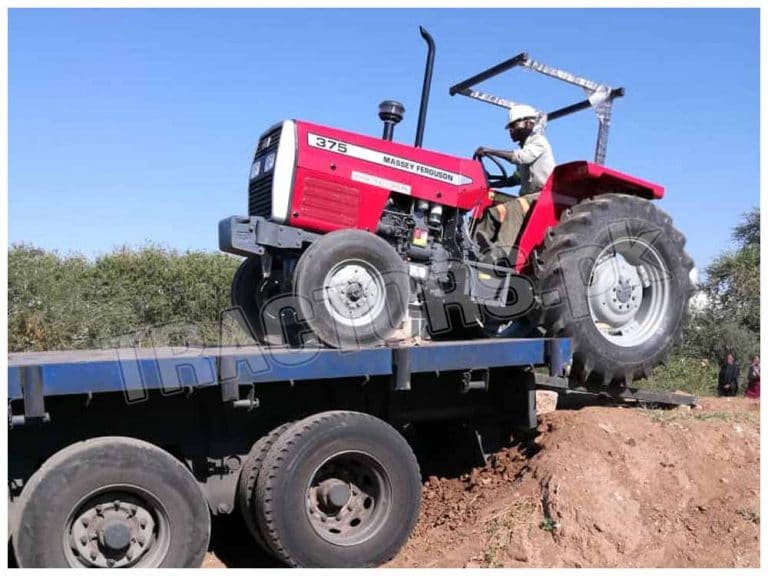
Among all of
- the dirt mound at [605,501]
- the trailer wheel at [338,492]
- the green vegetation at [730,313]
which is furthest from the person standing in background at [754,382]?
the trailer wheel at [338,492]

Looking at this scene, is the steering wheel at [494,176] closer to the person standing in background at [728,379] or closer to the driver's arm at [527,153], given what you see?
the driver's arm at [527,153]

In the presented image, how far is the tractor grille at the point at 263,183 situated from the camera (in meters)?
5.73

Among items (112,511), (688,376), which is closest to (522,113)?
(112,511)

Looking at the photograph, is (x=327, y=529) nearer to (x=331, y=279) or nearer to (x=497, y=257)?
(x=331, y=279)

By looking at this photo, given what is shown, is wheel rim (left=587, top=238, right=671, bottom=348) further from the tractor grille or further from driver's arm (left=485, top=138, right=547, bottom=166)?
the tractor grille

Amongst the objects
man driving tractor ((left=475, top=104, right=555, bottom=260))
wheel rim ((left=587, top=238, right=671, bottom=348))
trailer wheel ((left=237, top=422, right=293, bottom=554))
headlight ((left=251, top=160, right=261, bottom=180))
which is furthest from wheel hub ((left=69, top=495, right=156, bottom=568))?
wheel rim ((left=587, top=238, right=671, bottom=348))

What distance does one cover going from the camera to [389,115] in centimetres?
619

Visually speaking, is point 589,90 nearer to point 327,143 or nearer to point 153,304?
point 327,143

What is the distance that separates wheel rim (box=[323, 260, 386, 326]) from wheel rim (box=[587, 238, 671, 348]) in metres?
1.85

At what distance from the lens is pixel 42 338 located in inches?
482

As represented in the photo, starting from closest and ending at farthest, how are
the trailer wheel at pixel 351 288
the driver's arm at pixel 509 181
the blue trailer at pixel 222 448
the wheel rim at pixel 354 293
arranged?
the blue trailer at pixel 222 448, the trailer wheel at pixel 351 288, the wheel rim at pixel 354 293, the driver's arm at pixel 509 181

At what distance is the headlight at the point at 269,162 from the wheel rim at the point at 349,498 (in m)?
2.16

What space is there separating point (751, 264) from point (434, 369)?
1565cm

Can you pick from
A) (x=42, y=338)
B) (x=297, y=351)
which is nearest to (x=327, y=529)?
(x=297, y=351)
